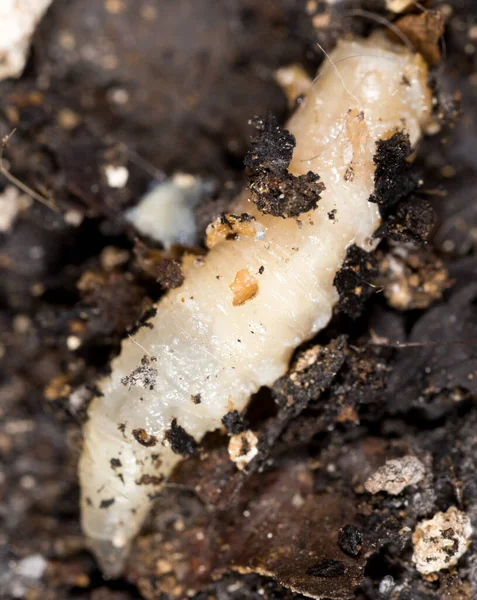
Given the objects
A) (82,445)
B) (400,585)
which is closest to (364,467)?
(400,585)

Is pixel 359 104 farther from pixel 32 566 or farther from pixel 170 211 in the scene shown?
pixel 32 566

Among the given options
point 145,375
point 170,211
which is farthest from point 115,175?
point 145,375

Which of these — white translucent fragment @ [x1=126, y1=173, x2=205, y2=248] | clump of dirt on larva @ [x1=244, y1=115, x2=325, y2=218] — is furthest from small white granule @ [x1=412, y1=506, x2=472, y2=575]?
white translucent fragment @ [x1=126, y1=173, x2=205, y2=248]

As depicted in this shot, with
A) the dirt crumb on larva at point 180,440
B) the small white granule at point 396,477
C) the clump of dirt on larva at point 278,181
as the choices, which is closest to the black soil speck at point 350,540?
the small white granule at point 396,477

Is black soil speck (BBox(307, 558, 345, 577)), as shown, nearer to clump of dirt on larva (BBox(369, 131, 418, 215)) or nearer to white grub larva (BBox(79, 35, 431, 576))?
white grub larva (BBox(79, 35, 431, 576))

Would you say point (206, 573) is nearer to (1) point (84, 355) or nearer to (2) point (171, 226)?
(1) point (84, 355)
